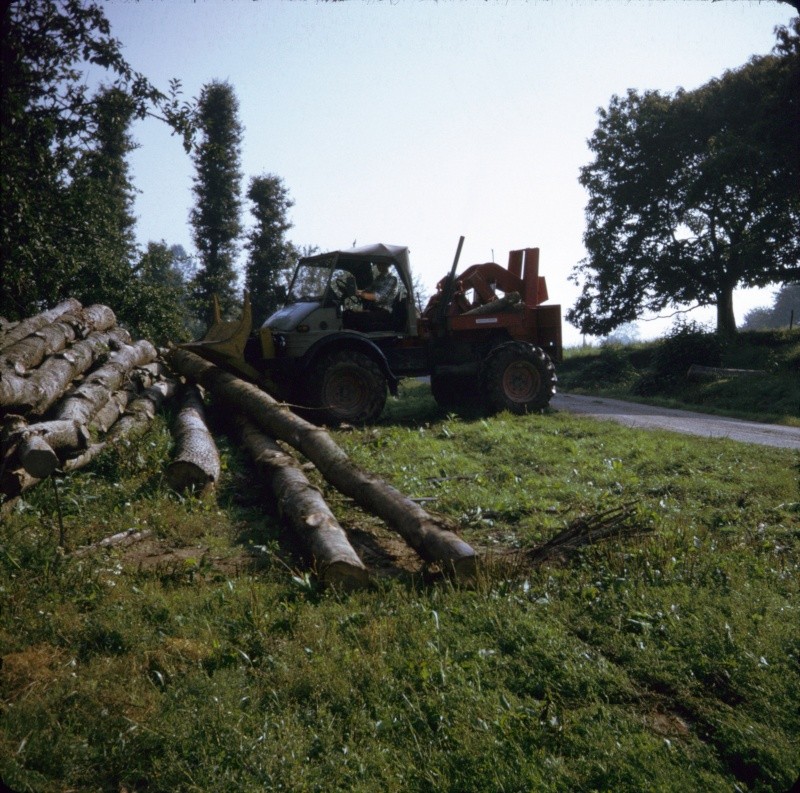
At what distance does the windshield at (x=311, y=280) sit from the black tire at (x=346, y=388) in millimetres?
1268

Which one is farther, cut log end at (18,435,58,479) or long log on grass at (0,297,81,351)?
long log on grass at (0,297,81,351)

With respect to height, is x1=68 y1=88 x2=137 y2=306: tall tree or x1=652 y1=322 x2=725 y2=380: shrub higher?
x1=68 y1=88 x2=137 y2=306: tall tree

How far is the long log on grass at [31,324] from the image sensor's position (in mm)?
9566

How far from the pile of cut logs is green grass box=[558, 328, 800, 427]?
10907 millimetres

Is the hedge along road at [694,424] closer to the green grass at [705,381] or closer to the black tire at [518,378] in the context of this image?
the black tire at [518,378]

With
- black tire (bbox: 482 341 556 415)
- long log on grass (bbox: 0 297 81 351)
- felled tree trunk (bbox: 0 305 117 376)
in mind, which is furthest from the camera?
black tire (bbox: 482 341 556 415)

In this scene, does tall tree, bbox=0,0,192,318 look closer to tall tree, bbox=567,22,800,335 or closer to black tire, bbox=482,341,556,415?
black tire, bbox=482,341,556,415

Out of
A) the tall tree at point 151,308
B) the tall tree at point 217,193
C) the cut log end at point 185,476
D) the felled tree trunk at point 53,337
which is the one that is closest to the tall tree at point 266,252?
the tall tree at point 217,193

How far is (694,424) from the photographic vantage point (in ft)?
45.1

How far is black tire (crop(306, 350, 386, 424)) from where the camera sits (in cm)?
1174

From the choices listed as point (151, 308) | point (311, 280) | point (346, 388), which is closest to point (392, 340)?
point (346, 388)

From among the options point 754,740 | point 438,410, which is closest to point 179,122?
point 754,740

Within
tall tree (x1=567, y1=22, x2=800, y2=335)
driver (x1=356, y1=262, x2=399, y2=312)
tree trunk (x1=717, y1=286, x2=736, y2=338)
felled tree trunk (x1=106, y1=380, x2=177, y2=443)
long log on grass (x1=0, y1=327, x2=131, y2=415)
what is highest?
tall tree (x1=567, y1=22, x2=800, y2=335)

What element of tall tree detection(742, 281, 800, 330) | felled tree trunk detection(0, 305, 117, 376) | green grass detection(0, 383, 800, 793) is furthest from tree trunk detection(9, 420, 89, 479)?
tall tree detection(742, 281, 800, 330)
